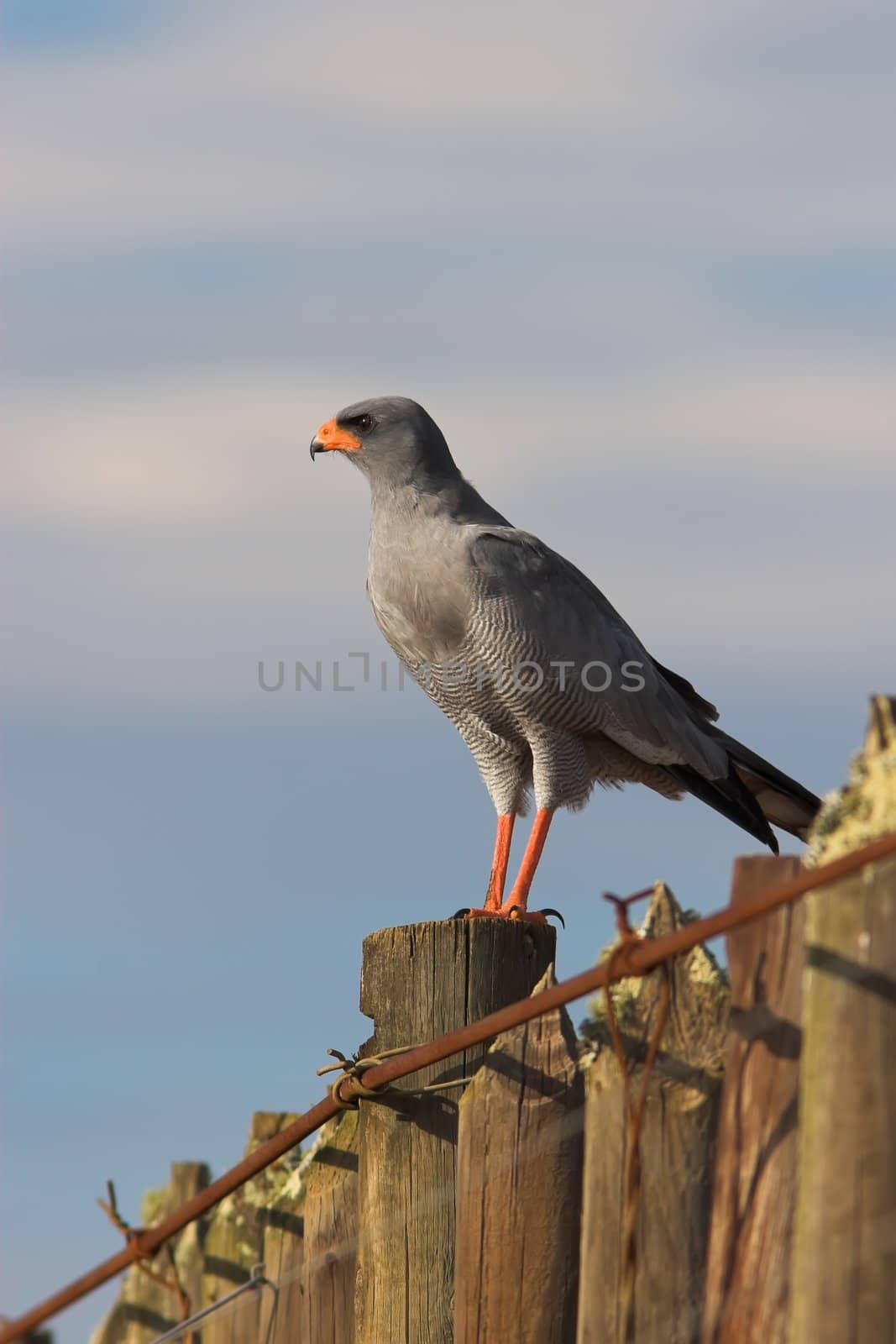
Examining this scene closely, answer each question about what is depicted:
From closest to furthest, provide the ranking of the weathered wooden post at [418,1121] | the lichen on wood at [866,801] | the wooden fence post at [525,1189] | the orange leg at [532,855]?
the lichen on wood at [866,801]
the wooden fence post at [525,1189]
the weathered wooden post at [418,1121]
the orange leg at [532,855]

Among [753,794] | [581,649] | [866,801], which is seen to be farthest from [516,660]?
[866,801]

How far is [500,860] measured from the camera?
273 inches

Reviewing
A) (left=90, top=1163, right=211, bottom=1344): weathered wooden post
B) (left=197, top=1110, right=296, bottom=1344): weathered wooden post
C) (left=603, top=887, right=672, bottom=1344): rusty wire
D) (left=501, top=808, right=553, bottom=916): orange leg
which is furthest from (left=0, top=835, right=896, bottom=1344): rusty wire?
(left=501, top=808, right=553, bottom=916): orange leg

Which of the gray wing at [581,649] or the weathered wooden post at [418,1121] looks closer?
the weathered wooden post at [418,1121]

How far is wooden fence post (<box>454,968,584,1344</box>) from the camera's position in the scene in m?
2.89

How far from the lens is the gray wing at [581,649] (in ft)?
22.0

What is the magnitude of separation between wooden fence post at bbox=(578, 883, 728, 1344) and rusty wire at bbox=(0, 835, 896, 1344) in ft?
0.36

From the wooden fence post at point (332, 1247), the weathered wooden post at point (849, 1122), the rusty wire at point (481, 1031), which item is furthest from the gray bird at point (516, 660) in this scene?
→ the weathered wooden post at point (849, 1122)

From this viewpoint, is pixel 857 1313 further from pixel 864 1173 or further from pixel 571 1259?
pixel 571 1259

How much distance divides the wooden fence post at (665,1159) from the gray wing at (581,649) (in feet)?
13.8

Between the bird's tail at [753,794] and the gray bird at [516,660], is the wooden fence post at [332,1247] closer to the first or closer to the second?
the gray bird at [516,660]

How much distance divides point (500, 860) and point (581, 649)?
95 cm

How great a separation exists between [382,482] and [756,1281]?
5.19 meters

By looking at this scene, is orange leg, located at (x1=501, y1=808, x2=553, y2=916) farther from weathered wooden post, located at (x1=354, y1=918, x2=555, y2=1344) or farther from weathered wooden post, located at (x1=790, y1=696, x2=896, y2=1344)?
weathered wooden post, located at (x1=790, y1=696, x2=896, y2=1344)
